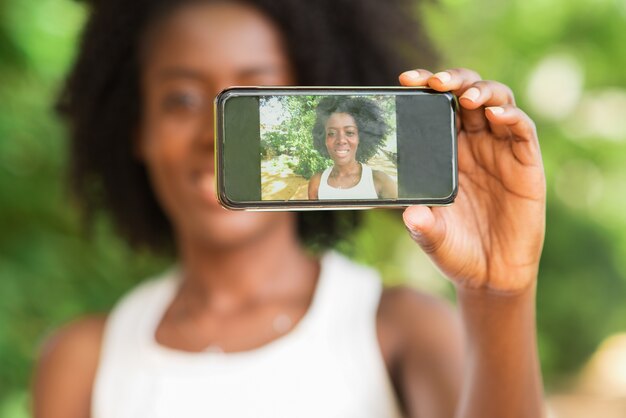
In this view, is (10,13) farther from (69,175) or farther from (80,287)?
(80,287)

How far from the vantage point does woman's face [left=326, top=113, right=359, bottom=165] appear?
3.07 feet

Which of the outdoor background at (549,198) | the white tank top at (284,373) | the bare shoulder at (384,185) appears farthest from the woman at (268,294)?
the outdoor background at (549,198)

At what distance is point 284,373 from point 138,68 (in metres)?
0.62

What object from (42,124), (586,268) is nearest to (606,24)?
(586,268)

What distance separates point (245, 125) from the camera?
93cm

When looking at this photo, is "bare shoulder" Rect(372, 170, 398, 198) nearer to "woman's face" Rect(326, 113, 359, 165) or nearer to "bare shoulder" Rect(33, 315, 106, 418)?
"woman's face" Rect(326, 113, 359, 165)

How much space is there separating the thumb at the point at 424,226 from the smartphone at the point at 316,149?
16mm

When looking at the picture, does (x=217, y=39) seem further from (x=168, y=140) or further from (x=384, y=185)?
(x=384, y=185)

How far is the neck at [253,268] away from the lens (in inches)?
57.5

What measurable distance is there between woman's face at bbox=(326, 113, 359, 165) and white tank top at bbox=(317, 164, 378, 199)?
0.6 inches

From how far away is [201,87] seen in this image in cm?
136

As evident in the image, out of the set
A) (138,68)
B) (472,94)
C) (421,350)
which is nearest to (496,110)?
(472,94)

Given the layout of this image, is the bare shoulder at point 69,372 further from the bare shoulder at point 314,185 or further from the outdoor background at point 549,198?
the bare shoulder at point 314,185

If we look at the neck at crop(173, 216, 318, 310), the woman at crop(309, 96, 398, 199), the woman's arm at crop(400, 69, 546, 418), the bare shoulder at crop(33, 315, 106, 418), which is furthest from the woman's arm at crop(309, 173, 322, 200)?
the bare shoulder at crop(33, 315, 106, 418)
